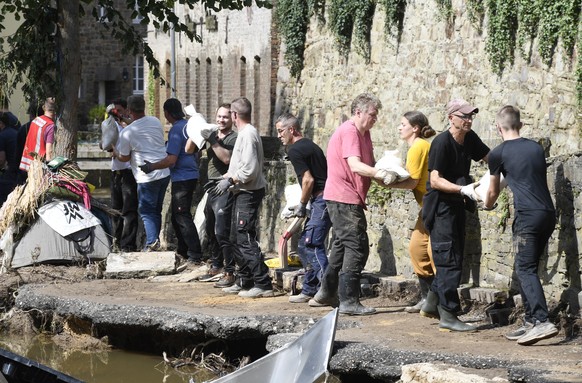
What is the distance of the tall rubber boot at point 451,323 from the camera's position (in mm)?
9820

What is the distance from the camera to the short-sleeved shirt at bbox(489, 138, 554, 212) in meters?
9.18

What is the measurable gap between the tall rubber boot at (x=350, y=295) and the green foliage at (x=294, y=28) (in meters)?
11.3

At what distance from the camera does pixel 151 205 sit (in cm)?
1438

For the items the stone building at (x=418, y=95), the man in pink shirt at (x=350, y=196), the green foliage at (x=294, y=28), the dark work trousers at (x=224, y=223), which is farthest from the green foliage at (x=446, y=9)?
the man in pink shirt at (x=350, y=196)

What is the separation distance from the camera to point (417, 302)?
36.8 ft

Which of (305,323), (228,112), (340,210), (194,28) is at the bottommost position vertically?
(305,323)

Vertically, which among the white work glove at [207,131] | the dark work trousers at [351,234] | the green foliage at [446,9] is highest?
the green foliage at [446,9]

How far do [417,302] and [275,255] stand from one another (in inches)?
145

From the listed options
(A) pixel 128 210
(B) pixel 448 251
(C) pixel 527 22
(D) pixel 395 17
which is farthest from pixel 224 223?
(D) pixel 395 17

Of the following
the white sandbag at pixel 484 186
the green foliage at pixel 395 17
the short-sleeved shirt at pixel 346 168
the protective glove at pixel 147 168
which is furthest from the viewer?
the green foliage at pixel 395 17

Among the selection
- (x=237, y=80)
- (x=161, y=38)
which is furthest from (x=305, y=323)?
(x=161, y=38)

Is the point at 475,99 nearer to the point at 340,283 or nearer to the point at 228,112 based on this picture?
the point at 228,112

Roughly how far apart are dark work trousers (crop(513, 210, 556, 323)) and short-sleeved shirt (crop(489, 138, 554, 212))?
0.07 m

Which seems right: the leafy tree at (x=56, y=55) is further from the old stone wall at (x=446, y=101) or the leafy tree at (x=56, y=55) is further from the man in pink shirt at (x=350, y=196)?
the man in pink shirt at (x=350, y=196)
